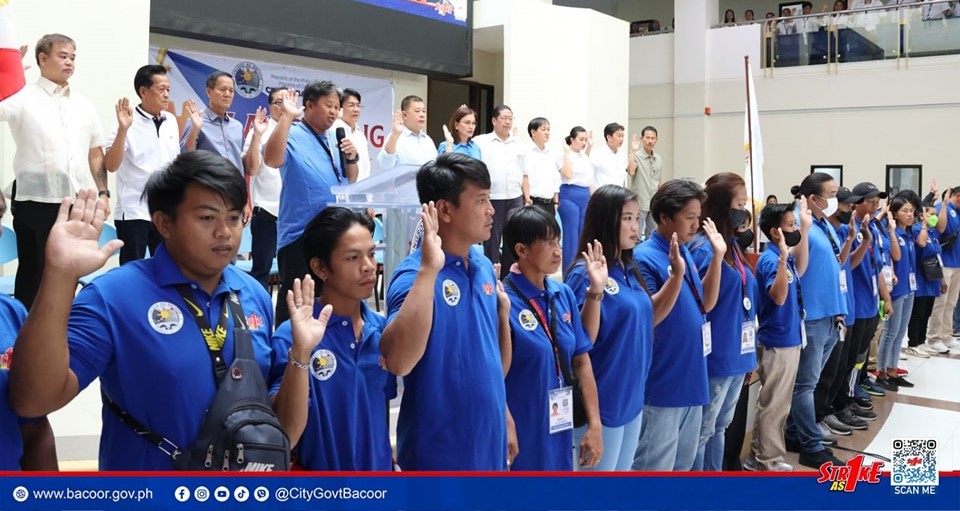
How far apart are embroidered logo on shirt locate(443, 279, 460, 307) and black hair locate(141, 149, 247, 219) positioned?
0.61 metres

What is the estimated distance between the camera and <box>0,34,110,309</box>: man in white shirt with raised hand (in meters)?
3.98

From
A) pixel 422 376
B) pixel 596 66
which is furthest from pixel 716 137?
pixel 422 376

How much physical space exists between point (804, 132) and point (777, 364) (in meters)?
12.3

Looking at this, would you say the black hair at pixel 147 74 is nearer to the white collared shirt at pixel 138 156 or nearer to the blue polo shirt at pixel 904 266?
the white collared shirt at pixel 138 156

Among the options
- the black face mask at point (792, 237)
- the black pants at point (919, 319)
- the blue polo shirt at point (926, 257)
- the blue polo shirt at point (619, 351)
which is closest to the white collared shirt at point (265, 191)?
the blue polo shirt at point (619, 351)

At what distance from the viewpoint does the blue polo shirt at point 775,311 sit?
4055 mm

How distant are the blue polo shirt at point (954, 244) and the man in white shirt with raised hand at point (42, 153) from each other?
7235 millimetres

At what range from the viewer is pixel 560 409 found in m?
2.46

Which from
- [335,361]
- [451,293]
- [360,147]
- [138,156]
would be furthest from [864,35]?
[335,361]

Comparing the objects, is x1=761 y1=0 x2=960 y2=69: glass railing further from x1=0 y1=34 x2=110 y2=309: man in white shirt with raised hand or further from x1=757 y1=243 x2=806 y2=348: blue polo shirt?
x1=0 y1=34 x2=110 y2=309: man in white shirt with raised hand

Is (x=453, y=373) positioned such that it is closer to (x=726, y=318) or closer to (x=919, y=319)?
(x=726, y=318)

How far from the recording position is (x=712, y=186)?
3.63 metres

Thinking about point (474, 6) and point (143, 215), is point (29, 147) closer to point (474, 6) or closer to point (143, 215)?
point (143, 215)

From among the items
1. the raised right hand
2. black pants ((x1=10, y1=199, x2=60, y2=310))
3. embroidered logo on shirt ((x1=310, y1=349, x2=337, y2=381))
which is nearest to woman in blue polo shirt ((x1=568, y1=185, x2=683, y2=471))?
embroidered logo on shirt ((x1=310, y1=349, x2=337, y2=381))
